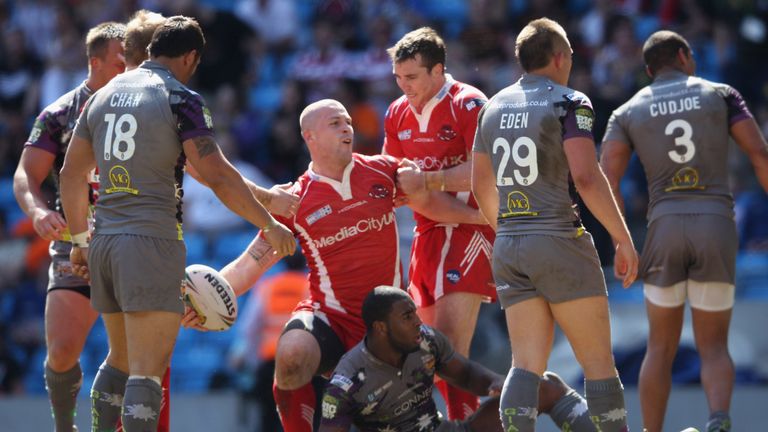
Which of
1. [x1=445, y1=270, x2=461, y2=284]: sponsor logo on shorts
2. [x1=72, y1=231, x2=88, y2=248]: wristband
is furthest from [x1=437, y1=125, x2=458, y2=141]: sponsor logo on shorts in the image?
[x1=72, y1=231, x2=88, y2=248]: wristband

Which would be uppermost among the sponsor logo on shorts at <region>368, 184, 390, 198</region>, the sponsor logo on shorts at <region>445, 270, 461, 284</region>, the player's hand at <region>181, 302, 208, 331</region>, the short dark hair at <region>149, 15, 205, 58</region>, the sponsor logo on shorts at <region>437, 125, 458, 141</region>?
the short dark hair at <region>149, 15, 205, 58</region>

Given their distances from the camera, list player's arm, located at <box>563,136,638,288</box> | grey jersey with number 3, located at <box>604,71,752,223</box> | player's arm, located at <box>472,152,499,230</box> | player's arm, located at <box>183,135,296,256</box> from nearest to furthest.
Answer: player's arm, located at <box>563,136,638,288</box> → player's arm, located at <box>183,135,296,256</box> → player's arm, located at <box>472,152,499,230</box> → grey jersey with number 3, located at <box>604,71,752,223</box>

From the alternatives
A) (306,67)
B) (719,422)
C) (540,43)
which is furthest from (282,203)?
(306,67)

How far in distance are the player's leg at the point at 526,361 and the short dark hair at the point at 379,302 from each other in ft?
2.49

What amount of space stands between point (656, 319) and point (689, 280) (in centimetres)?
33

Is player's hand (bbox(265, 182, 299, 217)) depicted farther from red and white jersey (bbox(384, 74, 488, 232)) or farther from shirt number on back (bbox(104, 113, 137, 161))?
shirt number on back (bbox(104, 113, 137, 161))

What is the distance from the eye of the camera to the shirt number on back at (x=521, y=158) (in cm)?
641

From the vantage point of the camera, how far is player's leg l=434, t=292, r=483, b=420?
7.77 metres

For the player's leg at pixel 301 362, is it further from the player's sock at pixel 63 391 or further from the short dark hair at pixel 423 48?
the short dark hair at pixel 423 48

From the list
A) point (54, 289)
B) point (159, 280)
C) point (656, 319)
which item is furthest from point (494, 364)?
point (159, 280)

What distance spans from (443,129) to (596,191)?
5.90 ft

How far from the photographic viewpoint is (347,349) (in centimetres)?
743

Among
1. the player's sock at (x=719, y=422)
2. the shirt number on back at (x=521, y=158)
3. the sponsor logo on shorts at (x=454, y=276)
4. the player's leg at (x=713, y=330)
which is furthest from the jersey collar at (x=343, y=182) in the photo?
the player's sock at (x=719, y=422)

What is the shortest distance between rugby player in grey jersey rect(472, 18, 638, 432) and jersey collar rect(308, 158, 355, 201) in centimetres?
122
